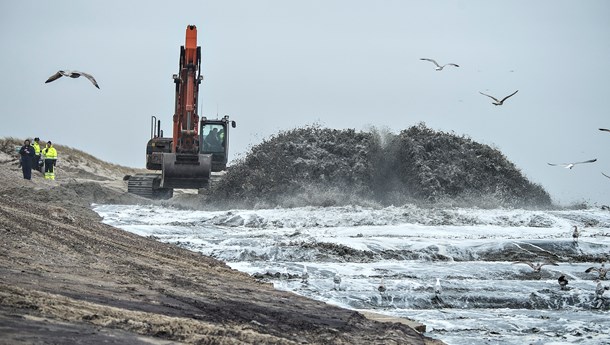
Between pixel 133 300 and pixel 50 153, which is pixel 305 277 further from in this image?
pixel 50 153

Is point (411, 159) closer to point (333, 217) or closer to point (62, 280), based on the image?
point (333, 217)

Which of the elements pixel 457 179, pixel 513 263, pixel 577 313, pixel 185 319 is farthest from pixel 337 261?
pixel 457 179

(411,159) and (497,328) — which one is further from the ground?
(411,159)

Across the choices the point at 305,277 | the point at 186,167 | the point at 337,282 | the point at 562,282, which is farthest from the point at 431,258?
the point at 186,167

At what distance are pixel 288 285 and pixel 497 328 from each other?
3.51 meters

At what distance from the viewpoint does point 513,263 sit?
1738 centimetres

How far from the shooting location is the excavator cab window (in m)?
30.7

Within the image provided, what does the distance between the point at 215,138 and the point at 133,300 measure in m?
21.7

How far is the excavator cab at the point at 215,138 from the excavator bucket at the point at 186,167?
5.95 feet

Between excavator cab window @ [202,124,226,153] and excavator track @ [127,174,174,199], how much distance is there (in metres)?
2.76

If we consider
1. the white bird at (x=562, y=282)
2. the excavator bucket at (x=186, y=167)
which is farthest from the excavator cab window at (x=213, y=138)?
the white bird at (x=562, y=282)

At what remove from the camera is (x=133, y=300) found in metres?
9.31

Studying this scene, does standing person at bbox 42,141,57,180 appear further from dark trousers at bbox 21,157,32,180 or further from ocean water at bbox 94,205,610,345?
ocean water at bbox 94,205,610,345

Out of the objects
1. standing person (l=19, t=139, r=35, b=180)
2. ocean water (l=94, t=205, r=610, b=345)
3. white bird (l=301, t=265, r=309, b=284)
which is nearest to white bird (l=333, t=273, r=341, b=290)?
ocean water (l=94, t=205, r=610, b=345)
